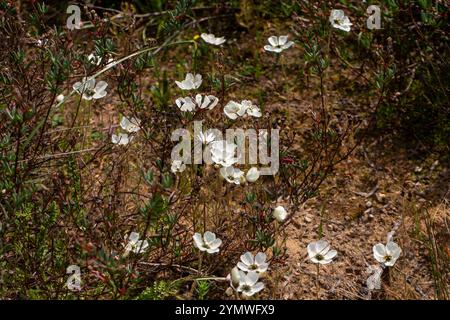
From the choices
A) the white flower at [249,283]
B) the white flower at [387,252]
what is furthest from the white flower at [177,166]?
the white flower at [387,252]

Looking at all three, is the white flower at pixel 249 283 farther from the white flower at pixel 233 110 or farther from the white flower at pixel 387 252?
the white flower at pixel 233 110

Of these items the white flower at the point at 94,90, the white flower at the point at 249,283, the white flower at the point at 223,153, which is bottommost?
the white flower at the point at 249,283

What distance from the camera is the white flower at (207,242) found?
9.84 ft

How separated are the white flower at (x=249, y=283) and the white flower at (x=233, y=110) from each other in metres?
0.87

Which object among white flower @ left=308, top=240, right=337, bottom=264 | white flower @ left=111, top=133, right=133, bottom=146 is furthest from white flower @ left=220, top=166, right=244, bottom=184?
white flower @ left=111, top=133, right=133, bottom=146

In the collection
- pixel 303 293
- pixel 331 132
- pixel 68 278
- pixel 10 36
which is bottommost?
pixel 303 293

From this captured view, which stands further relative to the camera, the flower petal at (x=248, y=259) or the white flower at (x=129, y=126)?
the white flower at (x=129, y=126)

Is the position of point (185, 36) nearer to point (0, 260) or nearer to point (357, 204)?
point (357, 204)

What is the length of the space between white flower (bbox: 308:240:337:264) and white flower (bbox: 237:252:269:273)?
0.80 ft

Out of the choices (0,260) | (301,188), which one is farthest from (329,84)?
(0,260)

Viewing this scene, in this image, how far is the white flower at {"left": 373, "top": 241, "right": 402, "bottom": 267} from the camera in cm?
311

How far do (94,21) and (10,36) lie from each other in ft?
1.67

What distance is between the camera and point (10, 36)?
3490 mm

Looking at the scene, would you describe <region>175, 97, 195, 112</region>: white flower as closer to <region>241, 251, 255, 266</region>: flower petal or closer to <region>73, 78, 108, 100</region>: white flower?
<region>73, 78, 108, 100</region>: white flower
